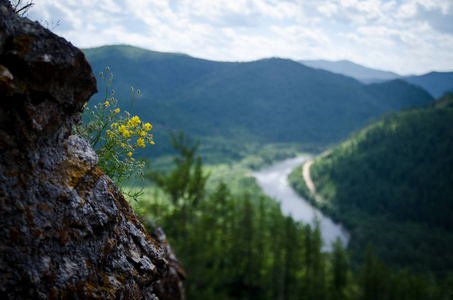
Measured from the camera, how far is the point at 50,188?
291 cm

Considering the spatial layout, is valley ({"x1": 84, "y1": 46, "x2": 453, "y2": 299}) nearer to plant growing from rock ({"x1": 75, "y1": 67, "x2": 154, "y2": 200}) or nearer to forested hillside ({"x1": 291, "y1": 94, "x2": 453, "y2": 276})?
forested hillside ({"x1": 291, "y1": 94, "x2": 453, "y2": 276})

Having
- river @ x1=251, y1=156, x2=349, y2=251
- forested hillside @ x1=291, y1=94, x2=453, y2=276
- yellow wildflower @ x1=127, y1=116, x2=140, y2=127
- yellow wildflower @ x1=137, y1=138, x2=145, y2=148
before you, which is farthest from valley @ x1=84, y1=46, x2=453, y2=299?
river @ x1=251, y1=156, x2=349, y2=251

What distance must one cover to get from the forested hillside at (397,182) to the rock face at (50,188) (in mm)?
89000

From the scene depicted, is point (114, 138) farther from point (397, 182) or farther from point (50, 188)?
point (397, 182)

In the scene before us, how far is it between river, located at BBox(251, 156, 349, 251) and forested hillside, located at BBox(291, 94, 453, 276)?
419cm

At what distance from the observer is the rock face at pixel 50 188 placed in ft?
8.60

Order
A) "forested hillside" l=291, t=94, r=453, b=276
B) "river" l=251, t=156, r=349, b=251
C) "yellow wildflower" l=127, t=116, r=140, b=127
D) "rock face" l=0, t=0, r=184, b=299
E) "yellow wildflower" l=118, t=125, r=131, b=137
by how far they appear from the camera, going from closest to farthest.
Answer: "rock face" l=0, t=0, r=184, b=299
"yellow wildflower" l=118, t=125, r=131, b=137
"yellow wildflower" l=127, t=116, r=140, b=127
"river" l=251, t=156, r=349, b=251
"forested hillside" l=291, t=94, r=453, b=276

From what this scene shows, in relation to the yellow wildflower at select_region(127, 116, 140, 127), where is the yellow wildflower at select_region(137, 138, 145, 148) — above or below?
below

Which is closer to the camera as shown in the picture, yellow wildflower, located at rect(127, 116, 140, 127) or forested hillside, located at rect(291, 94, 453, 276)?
yellow wildflower, located at rect(127, 116, 140, 127)

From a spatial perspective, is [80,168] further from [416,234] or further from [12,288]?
[416,234]

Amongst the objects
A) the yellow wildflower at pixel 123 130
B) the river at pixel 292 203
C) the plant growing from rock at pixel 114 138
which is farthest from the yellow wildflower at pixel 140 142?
the river at pixel 292 203

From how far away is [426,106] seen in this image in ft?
497

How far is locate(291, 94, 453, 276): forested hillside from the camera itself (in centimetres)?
9325

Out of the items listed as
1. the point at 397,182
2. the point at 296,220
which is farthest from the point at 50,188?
the point at 397,182
